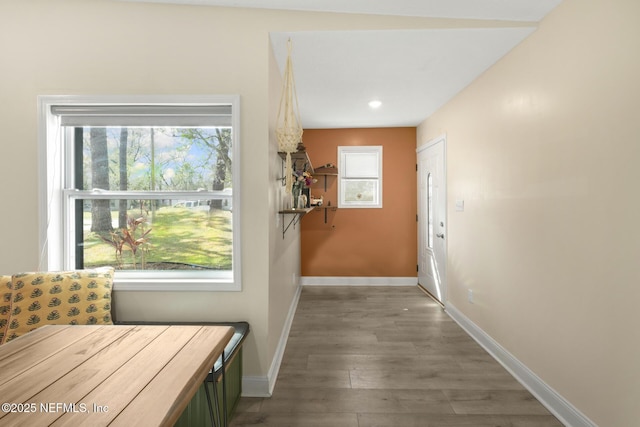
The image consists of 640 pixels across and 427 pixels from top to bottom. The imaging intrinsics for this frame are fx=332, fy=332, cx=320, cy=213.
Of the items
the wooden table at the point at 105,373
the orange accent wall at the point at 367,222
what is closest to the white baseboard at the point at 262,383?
the wooden table at the point at 105,373

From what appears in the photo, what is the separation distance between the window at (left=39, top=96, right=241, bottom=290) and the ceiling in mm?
915

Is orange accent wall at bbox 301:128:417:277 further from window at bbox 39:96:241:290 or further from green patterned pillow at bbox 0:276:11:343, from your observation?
green patterned pillow at bbox 0:276:11:343

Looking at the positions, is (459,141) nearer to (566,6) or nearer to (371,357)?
(566,6)

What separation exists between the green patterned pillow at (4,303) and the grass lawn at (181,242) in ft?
1.45

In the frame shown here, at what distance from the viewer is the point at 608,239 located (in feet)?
5.50

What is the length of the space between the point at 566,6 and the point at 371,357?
274 cm

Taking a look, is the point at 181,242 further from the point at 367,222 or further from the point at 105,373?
the point at 367,222

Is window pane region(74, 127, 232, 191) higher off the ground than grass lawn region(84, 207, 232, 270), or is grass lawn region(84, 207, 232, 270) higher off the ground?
window pane region(74, 127, 232, 191)

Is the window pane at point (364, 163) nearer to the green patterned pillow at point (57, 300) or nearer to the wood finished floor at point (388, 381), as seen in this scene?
the wood finished floor at point (388, 381)

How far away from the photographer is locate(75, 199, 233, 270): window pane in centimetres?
231

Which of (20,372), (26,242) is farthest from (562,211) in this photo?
(26,242)

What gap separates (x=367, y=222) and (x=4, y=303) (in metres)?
4.13

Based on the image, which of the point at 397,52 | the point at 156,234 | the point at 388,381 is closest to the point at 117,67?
the point at 156,234

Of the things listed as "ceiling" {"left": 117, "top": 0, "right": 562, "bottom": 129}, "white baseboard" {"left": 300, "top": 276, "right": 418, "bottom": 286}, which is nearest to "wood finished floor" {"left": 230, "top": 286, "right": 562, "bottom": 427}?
"white baseboard" {"left": 300, "top": 276, "right": 418, "bottom": 286}
